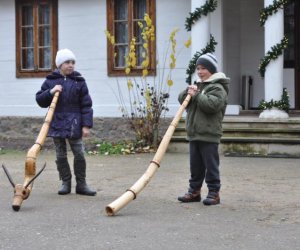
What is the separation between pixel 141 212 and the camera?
6852mm

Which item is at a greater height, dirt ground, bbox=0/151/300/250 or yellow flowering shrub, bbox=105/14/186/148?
yellow flowering shrub, bbox=105/14/186/148

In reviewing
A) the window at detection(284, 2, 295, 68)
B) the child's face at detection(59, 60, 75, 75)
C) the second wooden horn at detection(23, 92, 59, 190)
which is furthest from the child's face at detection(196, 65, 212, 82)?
the window at detection(284, 2, 295, 68)

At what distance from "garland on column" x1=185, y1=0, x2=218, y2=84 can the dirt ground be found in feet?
12.4

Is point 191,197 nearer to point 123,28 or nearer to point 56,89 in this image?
point 56,89

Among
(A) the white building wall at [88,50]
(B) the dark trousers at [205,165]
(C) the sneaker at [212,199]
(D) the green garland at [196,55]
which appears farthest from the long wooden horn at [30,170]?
(A) the white building wall at [88,50]

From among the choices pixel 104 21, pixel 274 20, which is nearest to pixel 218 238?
pixel 274 20

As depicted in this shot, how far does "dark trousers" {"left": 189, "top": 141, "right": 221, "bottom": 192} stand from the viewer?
723 centimetres

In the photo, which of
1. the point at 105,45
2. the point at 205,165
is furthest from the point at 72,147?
the point at 105,45

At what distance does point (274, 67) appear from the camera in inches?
504

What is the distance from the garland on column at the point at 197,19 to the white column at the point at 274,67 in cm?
114

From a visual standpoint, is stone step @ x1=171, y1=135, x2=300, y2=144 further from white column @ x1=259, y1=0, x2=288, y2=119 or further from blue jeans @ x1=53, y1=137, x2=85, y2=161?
blue jeans @ x1=53, y1=137, x2=85, y2=161

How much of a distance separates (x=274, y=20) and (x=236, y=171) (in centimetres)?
393

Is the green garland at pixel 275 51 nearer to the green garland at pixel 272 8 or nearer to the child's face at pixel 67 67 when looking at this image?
the green garland at pixel 272 8

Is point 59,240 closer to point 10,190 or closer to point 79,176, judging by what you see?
point 79,176
